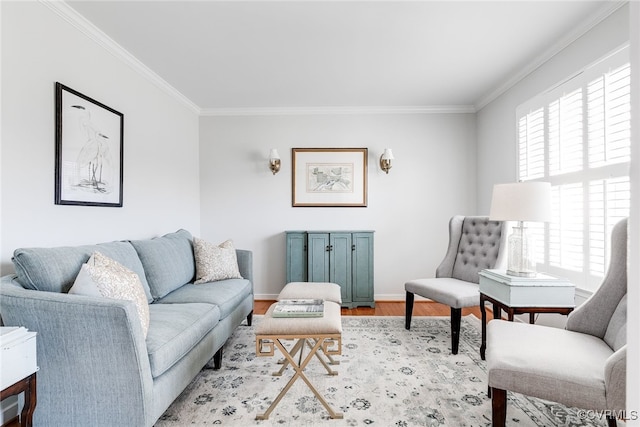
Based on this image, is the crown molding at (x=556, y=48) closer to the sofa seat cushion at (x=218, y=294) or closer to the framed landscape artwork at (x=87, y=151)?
the sofa seat cushion at (x=218, y=294)

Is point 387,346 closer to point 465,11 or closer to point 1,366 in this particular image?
point 1,366

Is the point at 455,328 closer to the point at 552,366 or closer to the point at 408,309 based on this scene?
the point at 408,309

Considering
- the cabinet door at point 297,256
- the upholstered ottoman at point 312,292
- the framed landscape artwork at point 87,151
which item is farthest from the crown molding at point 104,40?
the upholstered ottoman at point 312,292

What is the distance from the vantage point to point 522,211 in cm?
217

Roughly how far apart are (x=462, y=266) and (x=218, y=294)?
225 centimetres

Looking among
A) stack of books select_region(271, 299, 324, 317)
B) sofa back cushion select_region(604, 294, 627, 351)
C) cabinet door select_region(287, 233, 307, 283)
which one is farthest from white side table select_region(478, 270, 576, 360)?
cabinet door select_region(287, 233, 307, 283)

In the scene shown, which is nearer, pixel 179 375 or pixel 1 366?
pixel 1 366

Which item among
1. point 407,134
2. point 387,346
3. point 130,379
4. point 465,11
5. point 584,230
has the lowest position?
point 387,346

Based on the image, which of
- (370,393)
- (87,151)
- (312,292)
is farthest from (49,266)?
(370,393)

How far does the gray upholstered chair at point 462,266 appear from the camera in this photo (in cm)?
259

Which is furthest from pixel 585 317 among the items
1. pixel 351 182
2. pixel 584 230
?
pixel 351 182

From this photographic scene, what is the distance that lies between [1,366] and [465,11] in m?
3.09

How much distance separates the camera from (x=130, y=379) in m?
1.44

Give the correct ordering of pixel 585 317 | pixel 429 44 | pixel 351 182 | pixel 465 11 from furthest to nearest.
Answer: pixel 351 182 < pixel 429 44 < pixel 465 11 < pixel 585 317
